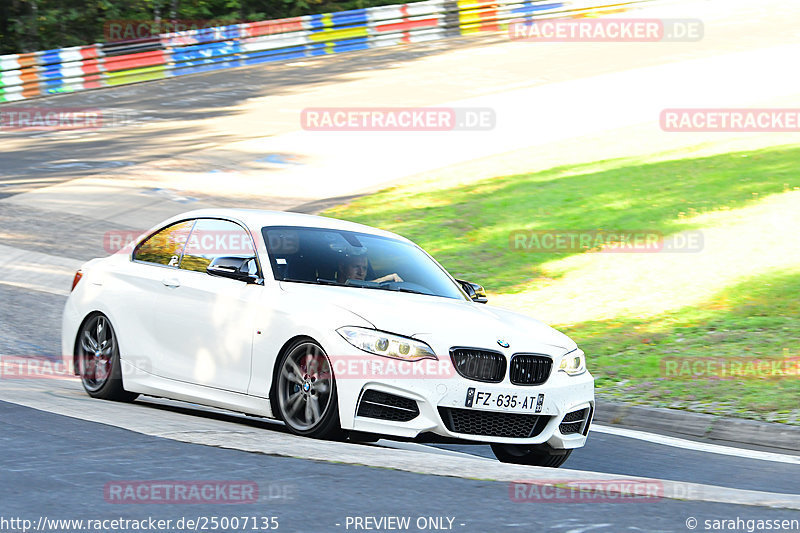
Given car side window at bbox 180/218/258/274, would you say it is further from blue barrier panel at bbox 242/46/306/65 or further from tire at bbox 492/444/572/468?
blue barrier panel at bbox 242/46/306/65

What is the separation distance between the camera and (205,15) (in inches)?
1588

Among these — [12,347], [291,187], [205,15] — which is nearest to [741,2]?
[205,15]

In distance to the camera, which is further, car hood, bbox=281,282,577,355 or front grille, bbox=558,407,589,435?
front grille, bbox=558,407,589,435

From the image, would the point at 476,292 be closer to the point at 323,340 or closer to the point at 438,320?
the point at 438,320

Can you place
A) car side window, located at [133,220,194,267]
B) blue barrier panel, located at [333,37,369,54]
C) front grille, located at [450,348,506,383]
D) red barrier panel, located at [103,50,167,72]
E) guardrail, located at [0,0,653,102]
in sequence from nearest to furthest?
front grille, located at [450,348,506,383], car side window, located at [133,220,194,267], guardrail, located at [0,0,653,102], red barrier panel, located at [103,50,167,72], blue barrier panel, located at [333,37,369,54]

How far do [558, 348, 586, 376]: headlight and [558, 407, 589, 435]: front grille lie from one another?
26cm

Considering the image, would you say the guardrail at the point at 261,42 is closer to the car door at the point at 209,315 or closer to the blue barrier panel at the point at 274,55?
the blue barrier panel at the point at 274,55

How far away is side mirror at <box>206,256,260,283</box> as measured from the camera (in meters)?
7.48

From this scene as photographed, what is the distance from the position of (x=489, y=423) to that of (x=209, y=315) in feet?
7.01

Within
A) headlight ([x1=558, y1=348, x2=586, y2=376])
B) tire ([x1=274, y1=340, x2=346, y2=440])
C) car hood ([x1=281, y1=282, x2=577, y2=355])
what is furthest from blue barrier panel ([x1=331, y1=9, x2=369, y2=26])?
tire ([x1=274, y1=340, x2=346, y2=440])

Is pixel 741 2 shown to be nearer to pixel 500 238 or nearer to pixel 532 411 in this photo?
pixel 500 238

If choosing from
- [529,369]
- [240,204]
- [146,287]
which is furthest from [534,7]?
[529,369]

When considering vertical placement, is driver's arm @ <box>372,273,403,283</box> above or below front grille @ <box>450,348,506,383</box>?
above

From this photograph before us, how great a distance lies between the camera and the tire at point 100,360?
8367 millimetres
